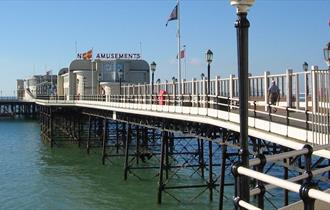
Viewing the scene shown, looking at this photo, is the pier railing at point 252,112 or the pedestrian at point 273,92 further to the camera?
the pedestrian at point 273,92

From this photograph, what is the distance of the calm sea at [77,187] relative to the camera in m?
22.1

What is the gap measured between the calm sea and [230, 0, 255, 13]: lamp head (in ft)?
51.9

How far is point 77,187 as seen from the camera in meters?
26.6

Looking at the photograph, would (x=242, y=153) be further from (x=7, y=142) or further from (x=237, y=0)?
(x=7, y=142)

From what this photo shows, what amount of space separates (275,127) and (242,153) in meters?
7.96

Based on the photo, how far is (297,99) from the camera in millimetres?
14320

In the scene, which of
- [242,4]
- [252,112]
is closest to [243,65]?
[242,4]

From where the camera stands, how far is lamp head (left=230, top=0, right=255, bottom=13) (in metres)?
5.69

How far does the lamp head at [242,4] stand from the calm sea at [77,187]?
15812 mm

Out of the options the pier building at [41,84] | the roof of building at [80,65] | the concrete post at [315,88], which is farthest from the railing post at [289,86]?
the pier building at [41,84]

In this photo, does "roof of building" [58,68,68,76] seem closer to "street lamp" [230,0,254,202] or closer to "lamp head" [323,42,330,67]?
"lamp head" [323,42,330,67]

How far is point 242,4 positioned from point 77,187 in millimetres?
22146

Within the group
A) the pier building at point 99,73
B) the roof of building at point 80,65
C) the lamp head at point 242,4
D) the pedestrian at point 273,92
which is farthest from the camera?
the roof of building at point 80,65

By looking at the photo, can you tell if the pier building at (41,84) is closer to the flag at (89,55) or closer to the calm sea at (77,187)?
the flag at (89,55)
